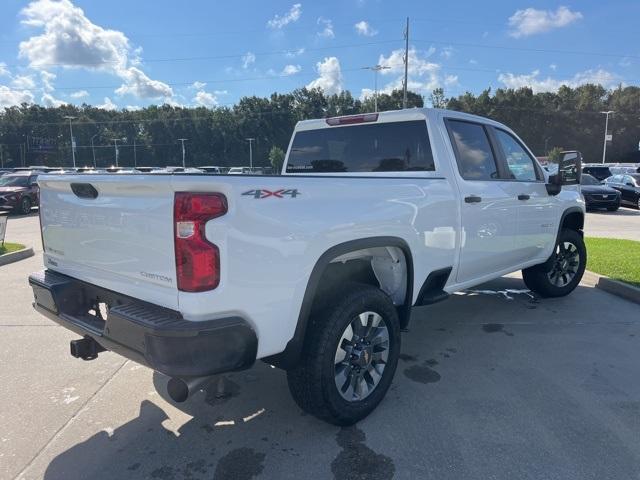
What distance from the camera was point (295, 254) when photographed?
2.51 meters

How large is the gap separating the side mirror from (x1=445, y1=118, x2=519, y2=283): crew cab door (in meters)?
0.87

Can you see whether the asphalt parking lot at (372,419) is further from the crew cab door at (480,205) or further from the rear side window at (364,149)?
the rear side window at (364,149)

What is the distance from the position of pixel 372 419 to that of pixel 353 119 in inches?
103

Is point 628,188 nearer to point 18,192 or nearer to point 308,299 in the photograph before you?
point 308,299

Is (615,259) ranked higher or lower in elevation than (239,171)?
lower

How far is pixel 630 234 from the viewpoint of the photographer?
473 inches

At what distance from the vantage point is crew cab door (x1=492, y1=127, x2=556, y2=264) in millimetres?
4605

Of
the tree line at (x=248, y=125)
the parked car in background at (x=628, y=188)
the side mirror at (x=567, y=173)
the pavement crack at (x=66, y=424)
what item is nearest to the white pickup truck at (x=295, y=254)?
the pavement crack at (x=66, y=424)

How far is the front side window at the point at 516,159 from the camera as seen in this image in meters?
4.65

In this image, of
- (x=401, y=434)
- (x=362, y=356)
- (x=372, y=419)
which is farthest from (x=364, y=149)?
(x=401, y=434)

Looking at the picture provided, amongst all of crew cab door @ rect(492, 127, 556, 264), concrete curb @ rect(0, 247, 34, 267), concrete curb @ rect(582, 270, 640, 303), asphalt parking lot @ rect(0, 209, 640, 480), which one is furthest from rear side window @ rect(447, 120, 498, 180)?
concrete curb @ rect(0, 247, 34, 267)

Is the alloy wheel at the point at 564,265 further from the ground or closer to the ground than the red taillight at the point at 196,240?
closer to the ground

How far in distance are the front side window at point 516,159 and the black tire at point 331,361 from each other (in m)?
2.38

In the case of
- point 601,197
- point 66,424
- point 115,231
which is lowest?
point 66,424
